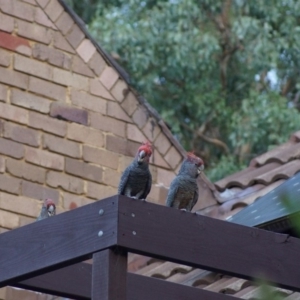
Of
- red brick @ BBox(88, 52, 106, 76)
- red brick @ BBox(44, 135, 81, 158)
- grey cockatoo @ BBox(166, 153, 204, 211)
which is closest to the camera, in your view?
grey cockatoo @ BBox(166, 153, 204, 211)

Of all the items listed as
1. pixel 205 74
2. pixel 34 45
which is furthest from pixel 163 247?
pixel 205 74

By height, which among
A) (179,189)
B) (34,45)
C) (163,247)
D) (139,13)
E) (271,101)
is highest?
(139,13)

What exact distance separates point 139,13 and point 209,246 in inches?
500

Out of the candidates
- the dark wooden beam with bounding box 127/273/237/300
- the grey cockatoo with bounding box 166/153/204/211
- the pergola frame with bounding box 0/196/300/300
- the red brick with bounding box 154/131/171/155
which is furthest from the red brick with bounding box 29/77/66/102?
the pergola frame with bounding box 0/196/300/300

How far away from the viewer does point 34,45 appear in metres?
8.01

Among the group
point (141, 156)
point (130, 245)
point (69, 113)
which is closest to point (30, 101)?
point (69, 113)

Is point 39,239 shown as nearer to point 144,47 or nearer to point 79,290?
point 79,290

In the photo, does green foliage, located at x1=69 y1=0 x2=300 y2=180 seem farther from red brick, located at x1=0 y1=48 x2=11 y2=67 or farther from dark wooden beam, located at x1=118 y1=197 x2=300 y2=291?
dark wooden beam, located at x1=118 y1=197 x2=300 y2=291

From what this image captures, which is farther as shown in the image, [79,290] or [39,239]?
[79,290]

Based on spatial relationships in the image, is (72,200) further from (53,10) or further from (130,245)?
(130,245)

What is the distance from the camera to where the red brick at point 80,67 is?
8.20m

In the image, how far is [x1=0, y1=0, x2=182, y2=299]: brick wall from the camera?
765 cm

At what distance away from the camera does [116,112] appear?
8312 millimetres

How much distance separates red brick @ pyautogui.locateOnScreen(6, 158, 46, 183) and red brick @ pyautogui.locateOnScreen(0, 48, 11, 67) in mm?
746
